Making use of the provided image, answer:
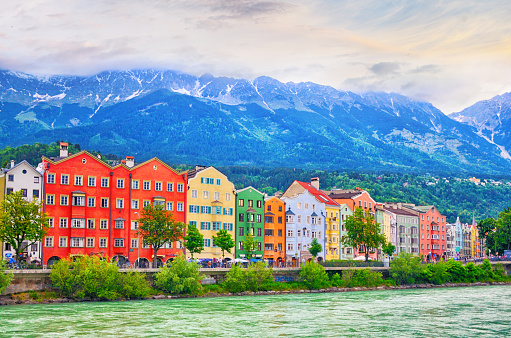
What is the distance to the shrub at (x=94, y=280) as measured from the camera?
3260 inches

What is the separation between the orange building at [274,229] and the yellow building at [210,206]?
9.66 m

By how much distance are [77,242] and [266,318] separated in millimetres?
44560

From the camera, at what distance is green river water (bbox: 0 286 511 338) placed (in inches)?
2386

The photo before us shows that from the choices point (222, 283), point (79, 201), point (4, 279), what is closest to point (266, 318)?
point (222, 283)

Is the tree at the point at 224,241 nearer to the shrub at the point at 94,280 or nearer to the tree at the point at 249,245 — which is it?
the tree at the point at 249,245

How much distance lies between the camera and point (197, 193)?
121125 mm

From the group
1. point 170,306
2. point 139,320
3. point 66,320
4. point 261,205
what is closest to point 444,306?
point 170,306

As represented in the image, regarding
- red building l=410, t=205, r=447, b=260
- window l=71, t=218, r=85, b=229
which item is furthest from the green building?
red building l=410, t=205, r=447, b=260

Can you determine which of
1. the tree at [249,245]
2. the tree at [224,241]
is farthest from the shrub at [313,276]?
the tree at [224,241]

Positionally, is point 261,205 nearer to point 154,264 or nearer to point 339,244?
point 339,244

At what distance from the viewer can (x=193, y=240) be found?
110m

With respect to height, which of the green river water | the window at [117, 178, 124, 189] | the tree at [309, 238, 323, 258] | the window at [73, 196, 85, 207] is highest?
the window at [117, 178, 124, 189]

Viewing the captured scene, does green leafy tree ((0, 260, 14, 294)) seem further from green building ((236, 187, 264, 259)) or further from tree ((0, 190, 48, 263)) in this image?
green building ((236, 187, 264, 259))

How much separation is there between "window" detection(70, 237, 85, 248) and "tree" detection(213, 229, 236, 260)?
22.1 meters
